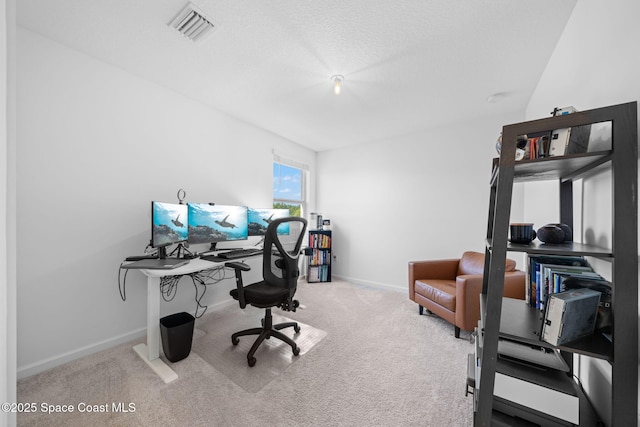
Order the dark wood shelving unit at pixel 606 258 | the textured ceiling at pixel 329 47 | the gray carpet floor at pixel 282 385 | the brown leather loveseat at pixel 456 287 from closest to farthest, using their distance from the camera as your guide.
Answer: the dark wood shelving unit at pixel 606 258
the gray carpet floor at pixel 282 385
the textured ceiling at pixel 329 47
the brown leather loveseat at pixel 456 287

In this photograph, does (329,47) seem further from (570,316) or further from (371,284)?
(371,284)

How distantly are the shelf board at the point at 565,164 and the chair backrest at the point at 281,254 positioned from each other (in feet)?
4.98

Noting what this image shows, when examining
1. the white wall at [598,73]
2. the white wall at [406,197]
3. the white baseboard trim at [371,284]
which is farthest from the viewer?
the white baseboard trim at [371,284]

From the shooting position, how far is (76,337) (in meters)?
1.89

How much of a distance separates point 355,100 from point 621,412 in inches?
111

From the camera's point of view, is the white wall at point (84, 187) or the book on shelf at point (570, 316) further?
the white wall at point (84, 187)

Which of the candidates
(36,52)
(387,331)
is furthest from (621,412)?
(36,52)

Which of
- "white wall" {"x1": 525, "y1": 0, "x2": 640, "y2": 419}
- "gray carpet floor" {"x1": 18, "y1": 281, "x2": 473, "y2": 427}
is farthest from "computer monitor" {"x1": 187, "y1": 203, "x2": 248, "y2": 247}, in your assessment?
"white wall" {"x1": 525, "y1": 0, "x2": 640, "y2": 419}

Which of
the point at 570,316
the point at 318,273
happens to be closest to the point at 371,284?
the point at 318,273

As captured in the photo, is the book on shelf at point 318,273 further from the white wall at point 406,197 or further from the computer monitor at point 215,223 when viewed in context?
the computer monitor at point 215,223

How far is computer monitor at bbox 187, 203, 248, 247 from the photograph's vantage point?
237 cm

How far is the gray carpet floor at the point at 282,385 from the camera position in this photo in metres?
1.37

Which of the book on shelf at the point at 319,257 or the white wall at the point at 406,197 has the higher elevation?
the white wall at the point at 406,197

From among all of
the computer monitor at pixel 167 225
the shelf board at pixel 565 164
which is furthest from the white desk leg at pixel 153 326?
the shelf board at pixel 565 164
